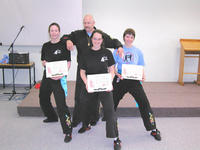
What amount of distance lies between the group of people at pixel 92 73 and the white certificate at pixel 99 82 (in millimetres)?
91

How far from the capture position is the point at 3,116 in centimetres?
325

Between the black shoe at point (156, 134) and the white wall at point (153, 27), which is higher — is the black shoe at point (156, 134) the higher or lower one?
the lower one

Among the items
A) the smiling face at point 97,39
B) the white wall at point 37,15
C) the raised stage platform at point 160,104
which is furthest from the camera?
the white wall at point 37,15

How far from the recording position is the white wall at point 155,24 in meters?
4.79

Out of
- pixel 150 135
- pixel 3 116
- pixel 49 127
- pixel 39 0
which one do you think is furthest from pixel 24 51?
pixel 150 135

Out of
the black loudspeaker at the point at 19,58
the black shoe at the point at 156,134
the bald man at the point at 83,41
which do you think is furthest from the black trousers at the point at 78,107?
the black loudspeaker at the point at 19,58

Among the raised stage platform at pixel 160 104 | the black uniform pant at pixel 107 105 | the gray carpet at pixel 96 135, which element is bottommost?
the gray carpet at pixel 96 135

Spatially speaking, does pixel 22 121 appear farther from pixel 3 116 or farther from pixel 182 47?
pixel 182 47

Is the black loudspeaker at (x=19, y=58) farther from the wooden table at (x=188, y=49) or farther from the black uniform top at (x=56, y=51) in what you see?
the wooden table at (x=188, y=49)

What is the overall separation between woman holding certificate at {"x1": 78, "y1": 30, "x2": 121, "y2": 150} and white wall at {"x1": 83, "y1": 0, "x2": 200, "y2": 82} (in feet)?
8.90

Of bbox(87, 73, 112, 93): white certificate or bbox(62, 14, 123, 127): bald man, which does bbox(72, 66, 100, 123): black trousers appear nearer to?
bbox(62, 14, 123, 127): bald man

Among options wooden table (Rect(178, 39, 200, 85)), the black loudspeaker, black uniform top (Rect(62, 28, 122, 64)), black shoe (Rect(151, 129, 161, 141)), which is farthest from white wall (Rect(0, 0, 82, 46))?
black shoe (Rect(151, 129, 161, 141))

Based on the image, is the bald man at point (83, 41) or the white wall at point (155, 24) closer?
the bald man at point (83, 41)

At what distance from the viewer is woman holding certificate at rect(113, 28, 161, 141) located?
2510 millimetres
